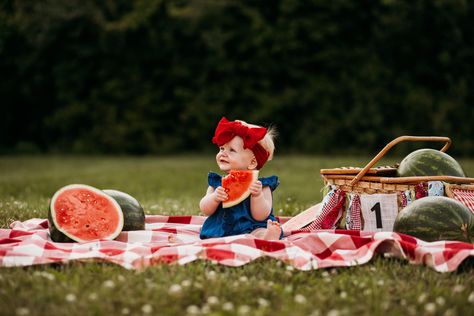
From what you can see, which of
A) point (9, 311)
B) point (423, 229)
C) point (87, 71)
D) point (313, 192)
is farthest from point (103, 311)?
point (87, 71)

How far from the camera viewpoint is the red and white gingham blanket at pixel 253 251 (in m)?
3.79

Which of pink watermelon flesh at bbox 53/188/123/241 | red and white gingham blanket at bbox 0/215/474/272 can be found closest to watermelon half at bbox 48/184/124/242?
pink watermelon flesh at bbox 53/188/123/241

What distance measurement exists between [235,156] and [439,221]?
5.40 ft

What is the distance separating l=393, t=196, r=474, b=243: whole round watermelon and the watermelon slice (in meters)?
1.23

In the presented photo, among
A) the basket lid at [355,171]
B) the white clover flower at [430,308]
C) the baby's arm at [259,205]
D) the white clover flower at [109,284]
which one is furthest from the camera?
the basket lid at [355,171]

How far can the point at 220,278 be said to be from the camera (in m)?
3.47

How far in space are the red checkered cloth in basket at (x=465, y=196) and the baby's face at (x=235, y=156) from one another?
174cm

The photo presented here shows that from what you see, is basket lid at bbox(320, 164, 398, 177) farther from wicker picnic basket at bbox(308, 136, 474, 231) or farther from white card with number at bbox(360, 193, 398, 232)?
white card with number at bbox(360, 193, 398, 232)

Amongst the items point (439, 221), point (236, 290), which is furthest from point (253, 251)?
point (439, 221)

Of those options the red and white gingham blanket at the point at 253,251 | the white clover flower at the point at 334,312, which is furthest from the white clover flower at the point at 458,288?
the white clover flower at the point at 334,312

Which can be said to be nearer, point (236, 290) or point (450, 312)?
point (450, 312)

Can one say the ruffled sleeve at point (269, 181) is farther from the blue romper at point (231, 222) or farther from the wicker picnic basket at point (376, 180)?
the wicker picnic basket at point (376, 180)

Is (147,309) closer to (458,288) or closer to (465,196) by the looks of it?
(458,288)

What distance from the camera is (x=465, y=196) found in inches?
197
